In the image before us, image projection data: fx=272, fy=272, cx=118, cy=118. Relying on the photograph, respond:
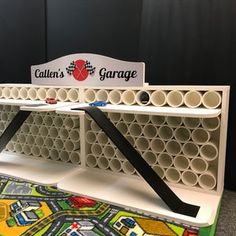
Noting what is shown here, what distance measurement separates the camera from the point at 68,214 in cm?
101

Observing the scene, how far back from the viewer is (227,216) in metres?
1.17

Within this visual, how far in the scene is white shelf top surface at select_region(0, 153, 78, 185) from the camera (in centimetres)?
134

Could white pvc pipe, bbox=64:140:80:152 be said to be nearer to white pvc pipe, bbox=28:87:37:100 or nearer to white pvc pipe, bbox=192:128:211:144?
white pvc pipe, bbox=28:87:37:100

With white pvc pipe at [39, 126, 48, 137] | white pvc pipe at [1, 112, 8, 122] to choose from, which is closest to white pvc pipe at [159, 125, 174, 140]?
white pvc pipe at [39, 126, 48, 137]

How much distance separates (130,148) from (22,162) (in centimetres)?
79

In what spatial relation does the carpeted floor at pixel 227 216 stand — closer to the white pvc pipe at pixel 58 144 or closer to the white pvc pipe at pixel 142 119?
the white pvc pipe at pixel 142 119

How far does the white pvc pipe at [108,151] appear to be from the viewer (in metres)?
1.43

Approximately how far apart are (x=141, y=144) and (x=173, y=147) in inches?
6.4

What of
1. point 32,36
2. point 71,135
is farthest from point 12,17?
point 71,135

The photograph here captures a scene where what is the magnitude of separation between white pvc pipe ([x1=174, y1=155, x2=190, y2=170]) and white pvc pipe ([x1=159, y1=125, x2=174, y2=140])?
10 centimetres

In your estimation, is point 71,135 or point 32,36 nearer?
point 71,135

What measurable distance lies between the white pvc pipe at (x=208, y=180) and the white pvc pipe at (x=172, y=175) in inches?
4.3

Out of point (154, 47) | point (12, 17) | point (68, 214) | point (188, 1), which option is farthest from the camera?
point (12, 17)

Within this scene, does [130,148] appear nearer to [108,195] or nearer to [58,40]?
[108,195]
